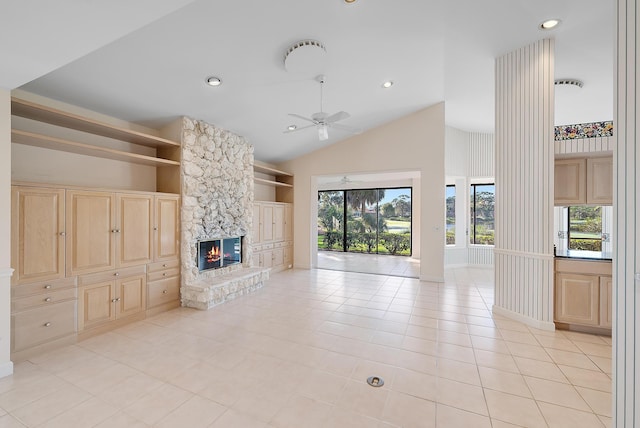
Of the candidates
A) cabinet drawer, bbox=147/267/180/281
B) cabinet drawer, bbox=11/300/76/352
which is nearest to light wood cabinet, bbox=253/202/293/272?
cabinet drawer, bbox=147/267/180/281

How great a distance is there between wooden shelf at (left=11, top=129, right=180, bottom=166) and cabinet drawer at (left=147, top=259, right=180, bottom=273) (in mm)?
1534

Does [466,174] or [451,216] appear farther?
[451,216]

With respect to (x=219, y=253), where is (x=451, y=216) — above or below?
above

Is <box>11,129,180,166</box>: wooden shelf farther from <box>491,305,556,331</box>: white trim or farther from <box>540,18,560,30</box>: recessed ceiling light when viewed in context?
<box>491,305,556,331</box>: white trim

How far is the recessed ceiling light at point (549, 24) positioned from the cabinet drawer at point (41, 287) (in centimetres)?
617

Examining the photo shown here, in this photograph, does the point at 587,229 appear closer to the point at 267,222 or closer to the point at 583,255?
the point at 583,255

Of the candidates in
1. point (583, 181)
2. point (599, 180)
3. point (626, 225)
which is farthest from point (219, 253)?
point (599, 180)

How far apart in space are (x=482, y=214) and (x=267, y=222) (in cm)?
592

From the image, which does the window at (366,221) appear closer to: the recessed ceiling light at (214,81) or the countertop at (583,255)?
the countertop at (583,255)

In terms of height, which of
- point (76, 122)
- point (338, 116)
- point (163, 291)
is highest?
point (338, 116)

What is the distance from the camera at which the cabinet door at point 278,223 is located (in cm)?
688

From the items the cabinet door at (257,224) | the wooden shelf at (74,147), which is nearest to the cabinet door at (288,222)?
the cabinet door at (257,224)

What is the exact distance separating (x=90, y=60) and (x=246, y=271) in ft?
12.3

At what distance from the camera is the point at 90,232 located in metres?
3.23
